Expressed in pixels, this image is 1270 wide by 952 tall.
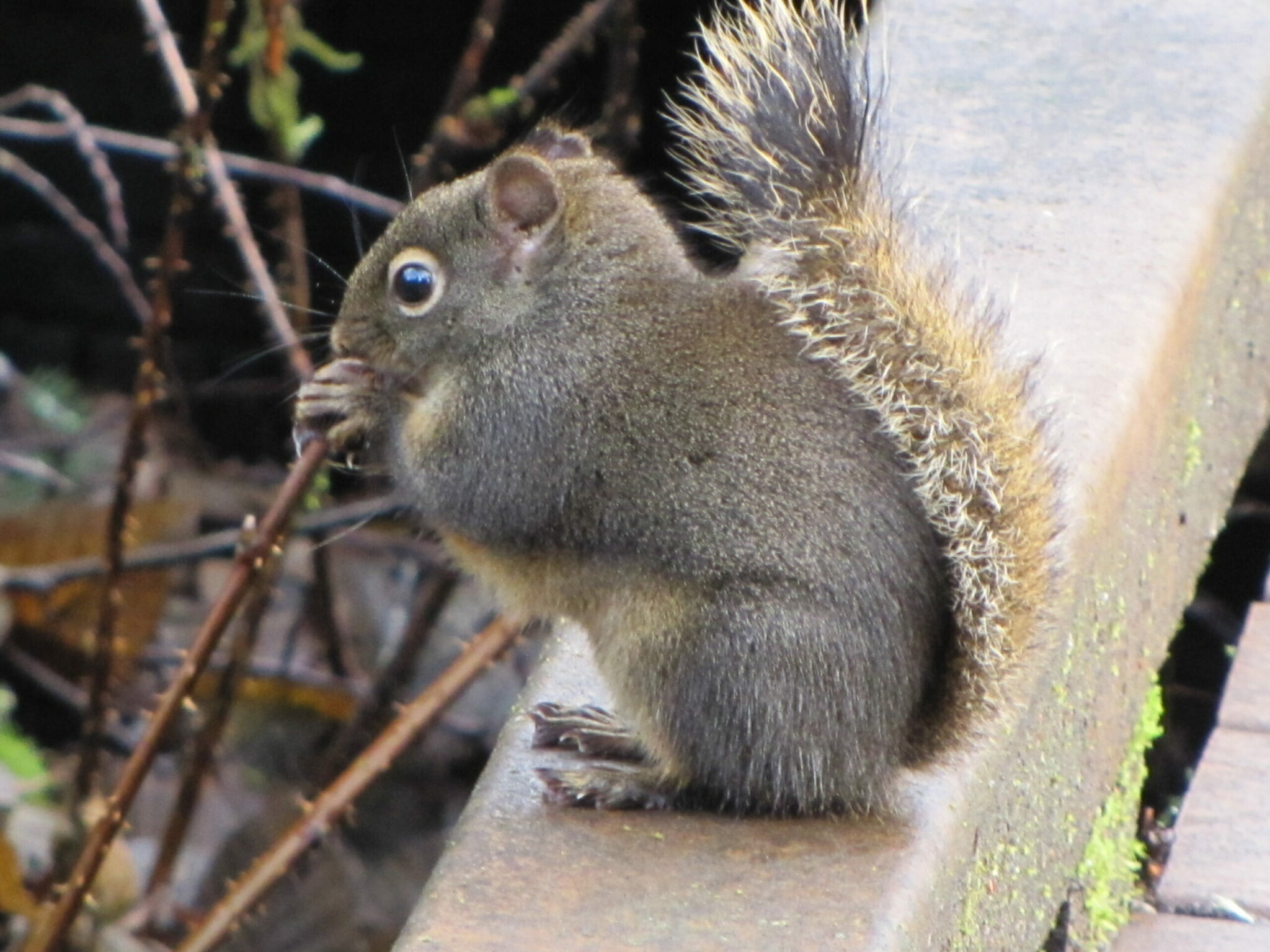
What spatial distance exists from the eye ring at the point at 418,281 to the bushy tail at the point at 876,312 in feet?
1.11

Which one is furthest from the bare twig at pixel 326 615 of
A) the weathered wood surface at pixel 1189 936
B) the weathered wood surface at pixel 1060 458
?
the weathered wood surface at pixel 1189 936

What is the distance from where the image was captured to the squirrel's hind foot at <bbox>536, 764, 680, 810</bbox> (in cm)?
177

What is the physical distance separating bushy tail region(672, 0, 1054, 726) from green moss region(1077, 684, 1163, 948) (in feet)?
1.50

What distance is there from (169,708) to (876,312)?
2.95 ft

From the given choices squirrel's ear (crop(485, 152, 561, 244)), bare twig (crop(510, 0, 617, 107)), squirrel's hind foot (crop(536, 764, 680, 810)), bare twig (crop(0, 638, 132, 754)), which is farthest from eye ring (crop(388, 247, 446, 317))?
bare twig (crop(0, 638, 132, 754))

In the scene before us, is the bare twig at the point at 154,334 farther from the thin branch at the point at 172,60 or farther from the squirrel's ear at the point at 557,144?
the squirrel's ear at the point at 557,144

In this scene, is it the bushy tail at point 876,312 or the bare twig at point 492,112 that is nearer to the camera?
the bushy tail at point 876,312

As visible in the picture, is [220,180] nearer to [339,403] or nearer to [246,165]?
[246,165]

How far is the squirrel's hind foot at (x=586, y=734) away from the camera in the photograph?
190cm

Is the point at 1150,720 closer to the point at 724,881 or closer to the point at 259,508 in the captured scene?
the point at 724,881

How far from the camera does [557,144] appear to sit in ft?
7.46

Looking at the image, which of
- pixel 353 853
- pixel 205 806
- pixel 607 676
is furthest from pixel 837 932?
pixel 205 806

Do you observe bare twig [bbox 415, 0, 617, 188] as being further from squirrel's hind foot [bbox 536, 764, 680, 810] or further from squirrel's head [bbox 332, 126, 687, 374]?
squirrel's hind foot [bbox 536, 764, 680, 810]

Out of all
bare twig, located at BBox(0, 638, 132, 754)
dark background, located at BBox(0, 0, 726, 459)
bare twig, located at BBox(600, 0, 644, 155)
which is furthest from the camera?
dark background, located at BBox(0, 0, 726, 459)
